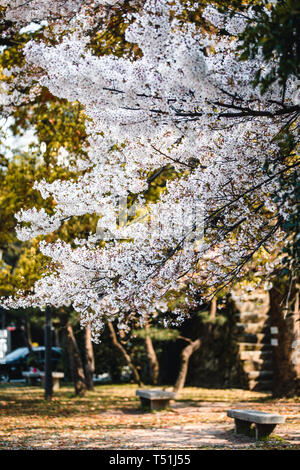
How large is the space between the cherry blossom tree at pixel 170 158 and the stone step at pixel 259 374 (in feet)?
36.3

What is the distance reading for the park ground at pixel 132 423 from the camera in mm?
8328

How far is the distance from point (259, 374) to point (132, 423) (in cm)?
784

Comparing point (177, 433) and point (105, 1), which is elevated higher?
point (105, 1)

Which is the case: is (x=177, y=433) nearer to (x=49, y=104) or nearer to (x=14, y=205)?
(x=14, y=205)

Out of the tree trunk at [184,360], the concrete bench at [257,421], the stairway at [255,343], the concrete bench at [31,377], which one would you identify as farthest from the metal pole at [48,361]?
the concrete bench at [257,421]

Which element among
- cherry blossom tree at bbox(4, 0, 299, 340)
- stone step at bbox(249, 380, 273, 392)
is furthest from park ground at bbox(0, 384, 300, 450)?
cherry blossom tree at bbox(4, 0, 299, 340)

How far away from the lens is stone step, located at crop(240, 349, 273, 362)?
59.0 feet

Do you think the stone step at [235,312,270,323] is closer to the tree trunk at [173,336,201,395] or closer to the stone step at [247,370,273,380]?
the stone step at [247,370,273,380]

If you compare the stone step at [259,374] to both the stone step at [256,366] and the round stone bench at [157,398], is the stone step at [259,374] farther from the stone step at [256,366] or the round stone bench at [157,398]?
the round stone bench at [157,398]

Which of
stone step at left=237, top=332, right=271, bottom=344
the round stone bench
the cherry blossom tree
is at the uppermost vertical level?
the cherry blossom tree

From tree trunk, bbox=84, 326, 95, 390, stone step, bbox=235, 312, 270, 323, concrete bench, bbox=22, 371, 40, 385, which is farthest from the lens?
concrete bench, bbox=22, 371, 40, 385

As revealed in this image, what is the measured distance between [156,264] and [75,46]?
2.32 meters
